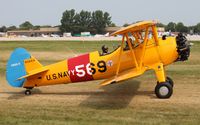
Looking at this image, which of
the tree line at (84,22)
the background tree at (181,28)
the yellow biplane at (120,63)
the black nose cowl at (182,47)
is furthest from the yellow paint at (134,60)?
the tree line at (84,22)

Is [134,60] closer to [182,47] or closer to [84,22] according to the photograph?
[182,47]

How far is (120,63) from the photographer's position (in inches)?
436

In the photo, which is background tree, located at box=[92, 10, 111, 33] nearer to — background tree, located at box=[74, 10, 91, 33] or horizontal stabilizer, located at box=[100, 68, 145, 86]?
Result: background tree, located at box=[74, 10, 91, 33]

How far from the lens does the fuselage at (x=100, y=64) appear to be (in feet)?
35.3

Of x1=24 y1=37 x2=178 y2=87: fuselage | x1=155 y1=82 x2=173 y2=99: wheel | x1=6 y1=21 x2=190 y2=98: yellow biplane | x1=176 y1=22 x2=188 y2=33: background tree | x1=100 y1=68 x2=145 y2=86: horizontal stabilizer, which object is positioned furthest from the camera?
x1=176 y1=22 x2=188 y2=33: background tree

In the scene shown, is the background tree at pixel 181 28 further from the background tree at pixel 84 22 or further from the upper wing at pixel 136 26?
the upper wing at pixel 136 26

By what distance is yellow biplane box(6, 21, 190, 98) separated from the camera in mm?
10609

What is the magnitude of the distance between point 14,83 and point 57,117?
3548mm

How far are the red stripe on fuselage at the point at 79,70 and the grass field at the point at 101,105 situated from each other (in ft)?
1.94

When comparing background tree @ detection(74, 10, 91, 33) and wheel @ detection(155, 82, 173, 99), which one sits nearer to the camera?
wheel @ detection(155, 82, 173, 99)

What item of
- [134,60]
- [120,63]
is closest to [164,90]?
[134,60]

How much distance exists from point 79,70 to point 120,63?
1.35 metres

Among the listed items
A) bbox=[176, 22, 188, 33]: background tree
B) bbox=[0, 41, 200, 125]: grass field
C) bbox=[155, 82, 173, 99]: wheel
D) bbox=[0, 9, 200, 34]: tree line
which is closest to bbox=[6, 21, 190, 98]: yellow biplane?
bbox=[155, 82, 173, 99]: wheel

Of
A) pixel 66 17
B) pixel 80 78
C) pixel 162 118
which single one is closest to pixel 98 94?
pixel 80 78
